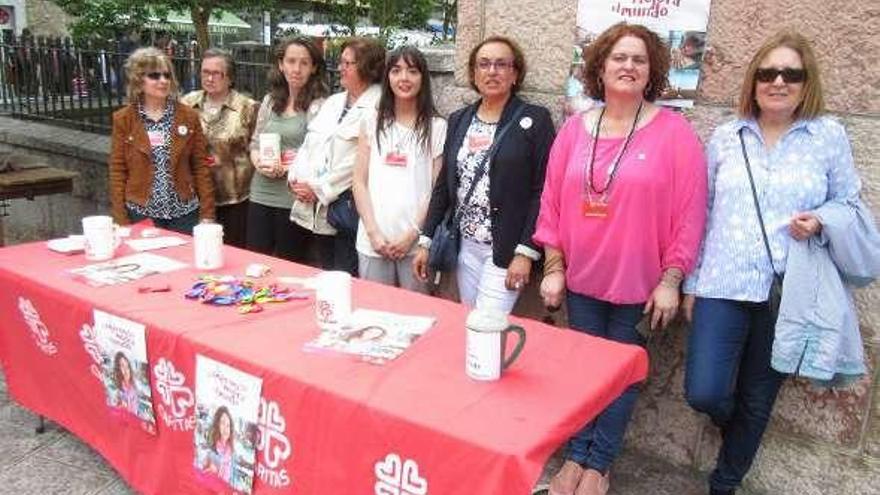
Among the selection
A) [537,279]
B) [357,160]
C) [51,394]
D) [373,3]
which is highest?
[373,3]

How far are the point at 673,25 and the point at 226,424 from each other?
7.78 feet

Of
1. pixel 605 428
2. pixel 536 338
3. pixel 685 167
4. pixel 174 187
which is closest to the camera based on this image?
pixel 536 338

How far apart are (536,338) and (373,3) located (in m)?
8.73

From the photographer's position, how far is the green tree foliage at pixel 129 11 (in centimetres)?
823

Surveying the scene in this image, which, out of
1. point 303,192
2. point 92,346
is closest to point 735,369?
point 303,192

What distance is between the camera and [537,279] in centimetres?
359

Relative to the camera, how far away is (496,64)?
313 cm

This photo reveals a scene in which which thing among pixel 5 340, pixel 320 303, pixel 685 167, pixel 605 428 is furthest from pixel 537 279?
pixel 5 340

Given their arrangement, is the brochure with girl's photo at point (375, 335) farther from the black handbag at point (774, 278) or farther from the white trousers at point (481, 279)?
the black handbag at point (774, 278)

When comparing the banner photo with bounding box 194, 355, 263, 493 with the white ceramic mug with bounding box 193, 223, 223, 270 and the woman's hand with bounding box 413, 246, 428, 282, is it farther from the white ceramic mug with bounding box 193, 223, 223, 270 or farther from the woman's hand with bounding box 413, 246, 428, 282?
the woman's hand with bounding box 413, 246, 428, 282

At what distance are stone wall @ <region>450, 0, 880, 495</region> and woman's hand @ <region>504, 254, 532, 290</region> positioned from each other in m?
0.62

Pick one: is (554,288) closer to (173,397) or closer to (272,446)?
(272,446)

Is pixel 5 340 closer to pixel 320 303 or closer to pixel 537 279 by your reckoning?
pixel 320 303

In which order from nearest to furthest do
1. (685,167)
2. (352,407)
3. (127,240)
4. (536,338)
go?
(352,407) → (536,338) → (685,167) → (127,240)
